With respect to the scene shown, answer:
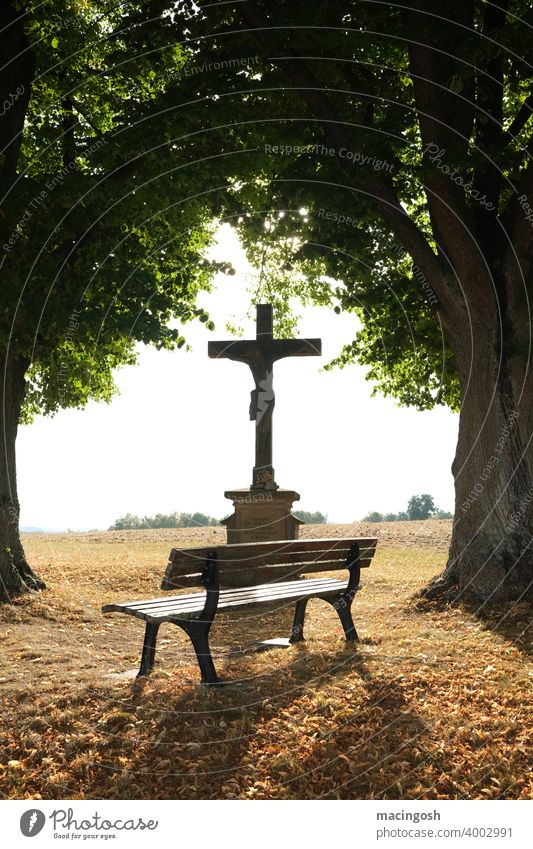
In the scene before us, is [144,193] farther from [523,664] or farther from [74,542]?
[74,542]

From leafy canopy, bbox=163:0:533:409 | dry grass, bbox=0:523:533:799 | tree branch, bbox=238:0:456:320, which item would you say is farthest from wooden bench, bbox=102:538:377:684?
leafy canopy, bbox=163:0:533:409

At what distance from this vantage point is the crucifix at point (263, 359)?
1403cm

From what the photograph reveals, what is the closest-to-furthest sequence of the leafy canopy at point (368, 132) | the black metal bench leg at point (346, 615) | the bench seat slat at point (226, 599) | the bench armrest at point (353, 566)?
the bench seat slat at point (226, 599) < the black metal bench leg at point (346, 615) < the bench armrest at point (353, 566) < the leafy canopy at point (368, 132)

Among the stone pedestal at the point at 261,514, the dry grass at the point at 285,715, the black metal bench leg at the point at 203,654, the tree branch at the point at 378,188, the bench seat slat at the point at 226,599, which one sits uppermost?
the tree branch at the point at 378,188

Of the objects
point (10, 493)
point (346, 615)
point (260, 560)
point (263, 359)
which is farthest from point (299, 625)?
point (263, 359)

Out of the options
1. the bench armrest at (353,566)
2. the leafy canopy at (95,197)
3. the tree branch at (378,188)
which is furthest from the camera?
the leafy canopy at (95,197)

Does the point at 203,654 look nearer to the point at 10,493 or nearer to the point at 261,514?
the point at 10,493

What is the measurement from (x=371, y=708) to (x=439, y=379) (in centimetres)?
879

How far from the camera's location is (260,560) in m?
6.93

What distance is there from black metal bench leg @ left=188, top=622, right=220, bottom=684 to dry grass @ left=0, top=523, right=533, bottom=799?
5.4 inches

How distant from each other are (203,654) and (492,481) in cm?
489

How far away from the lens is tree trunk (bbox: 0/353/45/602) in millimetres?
11148

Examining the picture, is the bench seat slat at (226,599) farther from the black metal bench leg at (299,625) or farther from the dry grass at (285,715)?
the dry grass at (285,715)

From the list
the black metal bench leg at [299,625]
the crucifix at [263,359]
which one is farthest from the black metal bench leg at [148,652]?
the crucifix at [263,359]
